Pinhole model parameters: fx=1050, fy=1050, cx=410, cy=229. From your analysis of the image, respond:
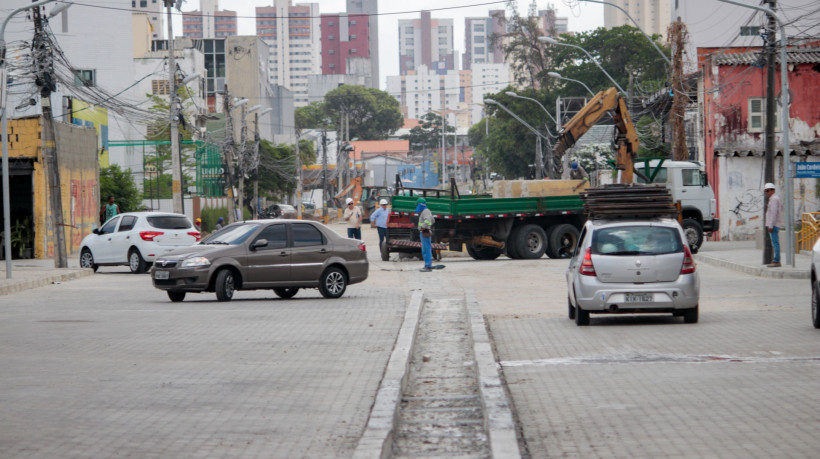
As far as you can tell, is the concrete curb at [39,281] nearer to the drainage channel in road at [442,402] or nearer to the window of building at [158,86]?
the drainage channel in road at [442,402]

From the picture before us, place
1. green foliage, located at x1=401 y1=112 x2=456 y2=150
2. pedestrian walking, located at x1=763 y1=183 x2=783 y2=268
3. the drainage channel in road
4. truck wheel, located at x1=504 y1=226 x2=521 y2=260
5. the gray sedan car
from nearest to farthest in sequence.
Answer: the drainage channel in road → the gray sedan car → pedestrian walking, located at x1=763 y1=183 x2=783 y2=268 → truck wheel, located at x1=504 y1=226 x2=521 y2=260 → green foliage, located at x1=401 y1=112 x2=456 y2=150

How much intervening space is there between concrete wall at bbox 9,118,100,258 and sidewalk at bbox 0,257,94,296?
3046 millimetres

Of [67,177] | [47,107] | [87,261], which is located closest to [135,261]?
[87,261]

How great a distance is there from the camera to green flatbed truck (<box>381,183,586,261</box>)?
30.1 metres

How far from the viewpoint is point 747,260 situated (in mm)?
27203

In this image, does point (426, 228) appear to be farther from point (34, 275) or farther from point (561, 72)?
point (561, 72)

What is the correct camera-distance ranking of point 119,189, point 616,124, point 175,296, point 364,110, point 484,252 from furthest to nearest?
point 364,110 → point 119,189 → point 484,252 → point 616,124 → point 175,296

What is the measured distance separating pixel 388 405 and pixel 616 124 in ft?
76.2

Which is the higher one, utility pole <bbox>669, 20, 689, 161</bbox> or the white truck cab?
utility pole <bbox>669, 20, 689, 161</bbox>

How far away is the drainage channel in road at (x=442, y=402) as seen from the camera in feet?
→ 23.4

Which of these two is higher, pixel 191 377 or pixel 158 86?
pixel 158 86

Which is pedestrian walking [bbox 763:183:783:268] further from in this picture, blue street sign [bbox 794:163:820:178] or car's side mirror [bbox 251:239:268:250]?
car's side mirror [bbox 251:239:268:250]

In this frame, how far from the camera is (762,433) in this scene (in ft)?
23.1

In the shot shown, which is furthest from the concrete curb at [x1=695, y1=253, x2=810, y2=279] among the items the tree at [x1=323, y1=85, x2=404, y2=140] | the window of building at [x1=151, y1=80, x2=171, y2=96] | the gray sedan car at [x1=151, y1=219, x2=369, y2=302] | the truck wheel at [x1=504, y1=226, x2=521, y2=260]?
the tree at [x1=323, y1=85, x2=404, y2=140]
